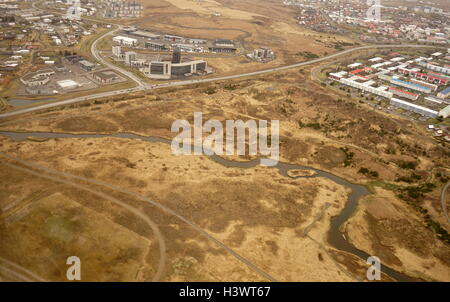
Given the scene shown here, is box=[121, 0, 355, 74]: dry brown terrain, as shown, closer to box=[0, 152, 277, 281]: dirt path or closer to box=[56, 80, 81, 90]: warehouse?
box=[56, 80, 81, 90]: warehouse

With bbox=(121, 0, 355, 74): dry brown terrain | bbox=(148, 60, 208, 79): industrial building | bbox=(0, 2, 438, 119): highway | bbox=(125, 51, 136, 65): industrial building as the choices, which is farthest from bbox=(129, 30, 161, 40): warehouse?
bbox=(148, 60, 208, 79): industrial building

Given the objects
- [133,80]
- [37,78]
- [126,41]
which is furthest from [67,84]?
[126,41]

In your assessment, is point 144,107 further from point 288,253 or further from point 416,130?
point 416,130

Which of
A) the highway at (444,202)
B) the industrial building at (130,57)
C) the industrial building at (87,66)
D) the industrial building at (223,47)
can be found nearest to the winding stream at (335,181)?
the highway at (444,202)

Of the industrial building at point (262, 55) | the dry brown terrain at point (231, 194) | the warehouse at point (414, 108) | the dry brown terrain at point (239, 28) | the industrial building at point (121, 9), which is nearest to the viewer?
the dry brown terrain at point (231, 194)

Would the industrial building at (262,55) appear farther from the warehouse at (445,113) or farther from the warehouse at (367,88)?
the warehouse at (445,113)

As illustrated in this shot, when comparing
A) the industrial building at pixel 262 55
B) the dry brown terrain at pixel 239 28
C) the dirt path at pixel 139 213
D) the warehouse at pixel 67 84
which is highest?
the dry brown terrain at pixel 239 28

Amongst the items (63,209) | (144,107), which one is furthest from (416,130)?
(63,209)
